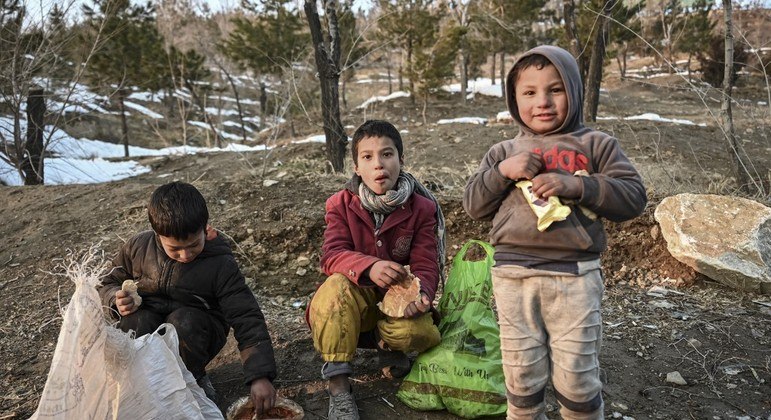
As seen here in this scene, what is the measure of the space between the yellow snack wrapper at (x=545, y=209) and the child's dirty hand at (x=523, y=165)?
47 mm

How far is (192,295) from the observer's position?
2.13 metres

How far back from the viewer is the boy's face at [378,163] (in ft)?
7.34

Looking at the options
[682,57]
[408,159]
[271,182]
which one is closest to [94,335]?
[271,182]

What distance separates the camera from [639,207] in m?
1.61

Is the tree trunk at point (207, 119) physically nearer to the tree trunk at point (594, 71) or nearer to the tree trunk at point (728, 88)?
the tree trunk at point (594, 71)

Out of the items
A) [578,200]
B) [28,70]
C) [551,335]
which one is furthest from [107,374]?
[28,70]

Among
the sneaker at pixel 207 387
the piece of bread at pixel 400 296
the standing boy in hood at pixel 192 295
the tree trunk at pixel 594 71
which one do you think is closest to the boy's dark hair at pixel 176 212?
the standing boy in hood at pixel 192 295

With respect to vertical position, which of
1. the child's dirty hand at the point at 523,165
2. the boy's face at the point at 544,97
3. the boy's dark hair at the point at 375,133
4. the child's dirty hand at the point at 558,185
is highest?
the boy's face at the point at 544,97

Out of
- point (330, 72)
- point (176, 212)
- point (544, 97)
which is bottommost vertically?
point (176, 212)

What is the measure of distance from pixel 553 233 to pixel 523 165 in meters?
0.24

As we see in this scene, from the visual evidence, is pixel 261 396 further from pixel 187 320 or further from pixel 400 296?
pixel 400 296

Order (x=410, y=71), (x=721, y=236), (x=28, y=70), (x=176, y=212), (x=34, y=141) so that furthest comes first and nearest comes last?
(x=410, y=71), (x=34, y=141), (x=28, y=70), (x=721, y=236), (x=176, y=212)

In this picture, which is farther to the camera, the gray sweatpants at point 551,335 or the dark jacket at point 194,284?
the dark jacket at point 194,284

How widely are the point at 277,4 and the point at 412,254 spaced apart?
65.7 ft
